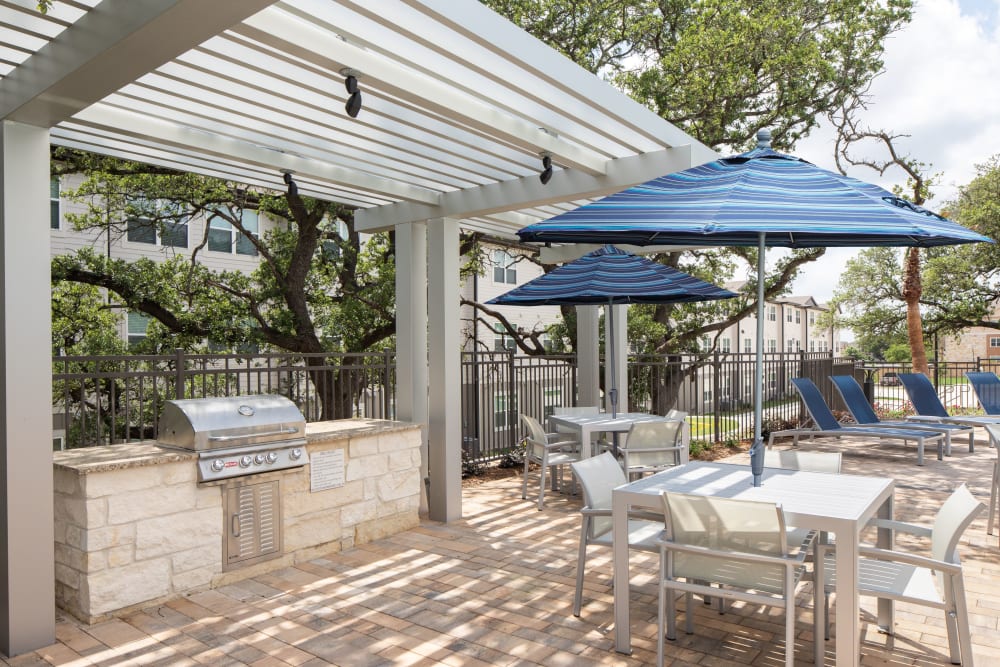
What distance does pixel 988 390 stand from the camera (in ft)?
34.3

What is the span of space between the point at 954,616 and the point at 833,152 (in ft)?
41.2

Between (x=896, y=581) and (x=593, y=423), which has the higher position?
(x=593, y=423)

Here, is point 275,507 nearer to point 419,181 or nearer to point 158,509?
point 158,509

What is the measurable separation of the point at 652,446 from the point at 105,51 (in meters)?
4.90

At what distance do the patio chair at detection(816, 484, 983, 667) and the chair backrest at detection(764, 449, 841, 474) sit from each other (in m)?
0.89

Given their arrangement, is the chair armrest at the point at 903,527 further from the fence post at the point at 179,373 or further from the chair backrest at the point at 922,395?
the chair backrest at the point at 922,395

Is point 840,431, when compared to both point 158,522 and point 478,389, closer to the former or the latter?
point 478,389

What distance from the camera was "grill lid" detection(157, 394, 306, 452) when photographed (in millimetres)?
4398

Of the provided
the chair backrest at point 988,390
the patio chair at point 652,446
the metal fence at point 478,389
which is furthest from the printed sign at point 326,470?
the chair backrest at point 988,390

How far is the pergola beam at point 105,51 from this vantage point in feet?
8.32

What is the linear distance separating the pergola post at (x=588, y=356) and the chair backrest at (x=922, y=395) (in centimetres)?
531

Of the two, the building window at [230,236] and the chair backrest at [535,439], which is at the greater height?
the building window at [230,236]

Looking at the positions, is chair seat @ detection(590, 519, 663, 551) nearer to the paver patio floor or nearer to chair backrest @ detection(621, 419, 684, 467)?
the paver patio floor

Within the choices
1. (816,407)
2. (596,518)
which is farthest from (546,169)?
(816,407)
